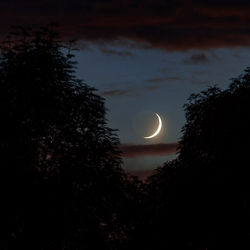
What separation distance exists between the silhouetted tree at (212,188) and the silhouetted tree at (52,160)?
8791 millimetres

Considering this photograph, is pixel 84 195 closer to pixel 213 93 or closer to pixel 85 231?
pixel 85 231

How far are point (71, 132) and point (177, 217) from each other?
48.8 ft

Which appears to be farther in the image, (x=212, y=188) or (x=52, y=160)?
(x=212, y=188)

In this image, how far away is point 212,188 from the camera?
6081 centimetres

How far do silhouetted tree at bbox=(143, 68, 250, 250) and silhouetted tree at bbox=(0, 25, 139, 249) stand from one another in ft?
28.8

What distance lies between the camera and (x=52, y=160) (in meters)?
51.3

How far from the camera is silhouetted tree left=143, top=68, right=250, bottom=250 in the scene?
60.2 meters

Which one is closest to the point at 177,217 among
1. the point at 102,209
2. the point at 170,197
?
the point at 170,197

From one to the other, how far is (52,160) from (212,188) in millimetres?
16075

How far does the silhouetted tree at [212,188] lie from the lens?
60.2 meters

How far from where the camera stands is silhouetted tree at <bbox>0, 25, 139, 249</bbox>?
163 ft

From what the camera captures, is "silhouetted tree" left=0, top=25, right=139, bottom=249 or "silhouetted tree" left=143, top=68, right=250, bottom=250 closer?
"silhouetted tree" left=0, top=25, right=139, bottom=249

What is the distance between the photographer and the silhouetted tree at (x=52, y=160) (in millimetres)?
49719

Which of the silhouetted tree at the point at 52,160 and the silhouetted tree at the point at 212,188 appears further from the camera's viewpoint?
the silhouetted tree at the point at 212,188
